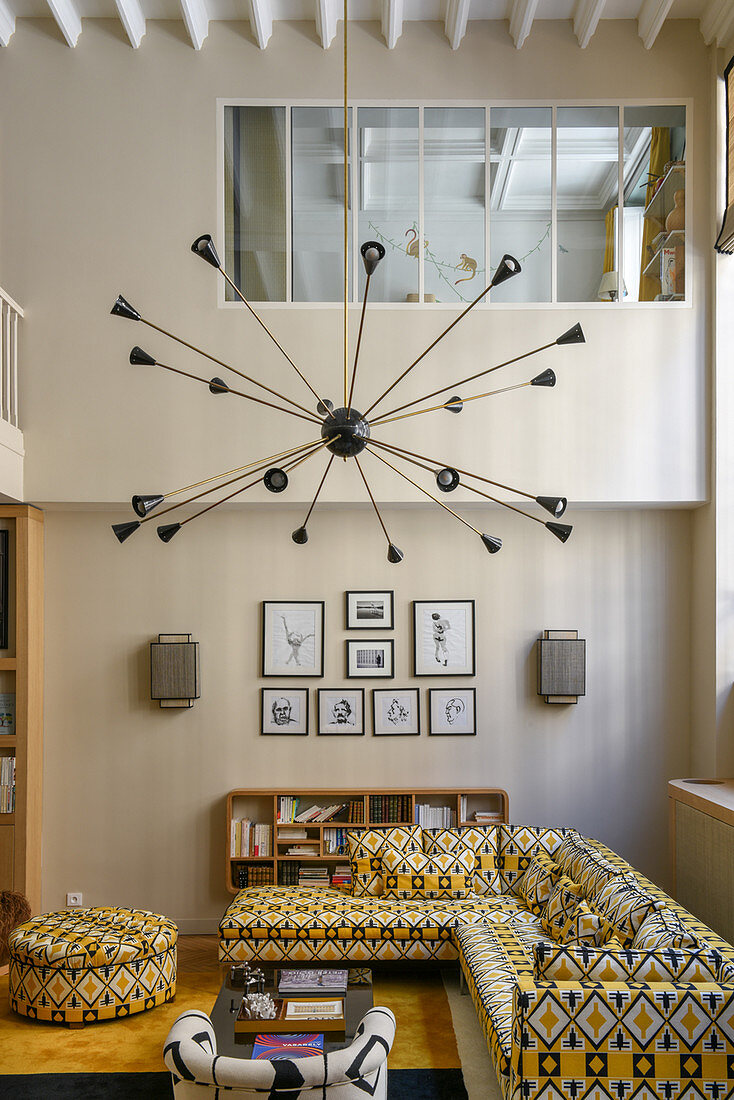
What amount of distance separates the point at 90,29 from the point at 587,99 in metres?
3.33

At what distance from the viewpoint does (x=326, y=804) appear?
629 cm

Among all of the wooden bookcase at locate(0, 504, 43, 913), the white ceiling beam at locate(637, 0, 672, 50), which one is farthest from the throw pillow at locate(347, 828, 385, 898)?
the white ceiling beam at locate(637, 0, 672, 50)

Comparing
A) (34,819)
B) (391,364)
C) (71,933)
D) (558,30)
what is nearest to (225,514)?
(391,364)

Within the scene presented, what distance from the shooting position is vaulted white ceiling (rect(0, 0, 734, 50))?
5.83 meters

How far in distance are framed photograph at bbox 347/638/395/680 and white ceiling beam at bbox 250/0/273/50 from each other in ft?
13.3

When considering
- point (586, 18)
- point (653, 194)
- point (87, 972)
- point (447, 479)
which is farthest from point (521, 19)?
point (87, 972)

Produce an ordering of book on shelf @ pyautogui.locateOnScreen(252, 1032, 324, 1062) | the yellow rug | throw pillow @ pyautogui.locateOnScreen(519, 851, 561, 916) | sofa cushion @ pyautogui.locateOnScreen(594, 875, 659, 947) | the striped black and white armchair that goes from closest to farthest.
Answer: the striped black and white armchair
book on shelf @ pyautogui.locateOnScreen(252, 1032, 324, 1062)
sofa cushion @ pyautogui.locateOnScreen(594, 875, 659, 947)
the yellow rug
throw pillow @ pyautogui.locateOnScreen(519, 851, 561, 916)

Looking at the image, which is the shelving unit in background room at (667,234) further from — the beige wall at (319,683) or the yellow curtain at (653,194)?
the beige wall at (319,683)

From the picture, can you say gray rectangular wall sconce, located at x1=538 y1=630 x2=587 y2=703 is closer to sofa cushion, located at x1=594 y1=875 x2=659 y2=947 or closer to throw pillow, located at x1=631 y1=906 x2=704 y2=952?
sofa cushion, located at x1=594 y1=875 x2=659 y2=947

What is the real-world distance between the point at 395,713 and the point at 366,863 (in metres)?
1.08

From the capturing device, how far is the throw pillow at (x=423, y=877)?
215 inches

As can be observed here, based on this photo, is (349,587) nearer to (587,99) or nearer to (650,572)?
(650,572)

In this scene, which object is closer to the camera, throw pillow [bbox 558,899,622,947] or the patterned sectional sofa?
the patterned sectional sofa

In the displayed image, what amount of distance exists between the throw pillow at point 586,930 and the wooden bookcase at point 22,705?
3587 millimetres
